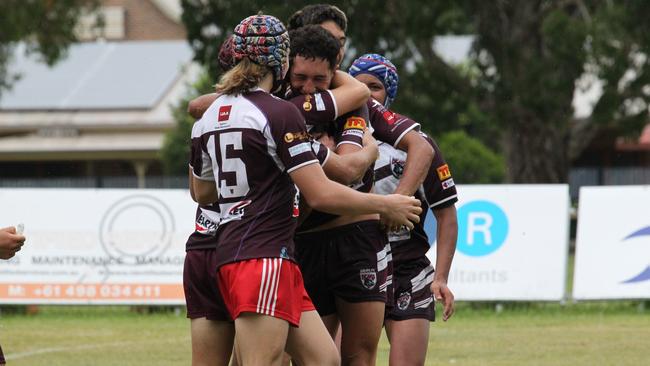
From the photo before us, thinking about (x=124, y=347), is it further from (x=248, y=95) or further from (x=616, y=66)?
(x=616, y=66)

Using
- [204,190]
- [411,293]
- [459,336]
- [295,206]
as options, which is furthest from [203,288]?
[459,336]

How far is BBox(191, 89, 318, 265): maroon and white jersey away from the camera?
5219 mm

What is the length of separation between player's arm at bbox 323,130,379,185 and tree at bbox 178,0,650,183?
17724 mm

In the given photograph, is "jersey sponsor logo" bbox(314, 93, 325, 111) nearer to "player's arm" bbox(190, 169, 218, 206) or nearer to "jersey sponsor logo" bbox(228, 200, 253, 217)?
"player's arm" bbox(190, 169, 218, 206)

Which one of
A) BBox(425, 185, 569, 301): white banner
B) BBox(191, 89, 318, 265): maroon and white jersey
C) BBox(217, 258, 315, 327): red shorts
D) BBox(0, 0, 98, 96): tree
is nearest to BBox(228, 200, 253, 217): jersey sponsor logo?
BBox(191, 89, 318, 265): maroon and white jersey

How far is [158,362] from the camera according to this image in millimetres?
11234

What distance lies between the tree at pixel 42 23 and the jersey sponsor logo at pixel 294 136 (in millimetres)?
27651

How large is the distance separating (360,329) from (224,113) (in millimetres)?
1472

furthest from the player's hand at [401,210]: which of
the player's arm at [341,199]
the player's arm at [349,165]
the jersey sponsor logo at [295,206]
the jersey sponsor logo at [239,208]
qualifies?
the jersey sponsor logo at [239,208]

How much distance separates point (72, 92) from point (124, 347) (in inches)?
1340

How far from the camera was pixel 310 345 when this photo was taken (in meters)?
5.54

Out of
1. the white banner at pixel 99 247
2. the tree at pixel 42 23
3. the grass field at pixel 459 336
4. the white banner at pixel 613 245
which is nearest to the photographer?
the grass field at pixel 459 336

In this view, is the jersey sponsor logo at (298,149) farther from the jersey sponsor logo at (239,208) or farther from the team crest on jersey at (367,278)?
the team crest on jersey at (367,278)

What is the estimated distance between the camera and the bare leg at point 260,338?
→ 5.28 m
